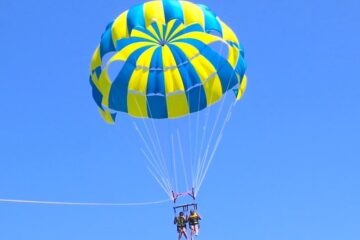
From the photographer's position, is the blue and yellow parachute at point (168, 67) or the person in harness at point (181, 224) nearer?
the person in harness at point (181, 224)

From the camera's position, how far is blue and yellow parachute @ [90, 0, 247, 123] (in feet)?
45.0

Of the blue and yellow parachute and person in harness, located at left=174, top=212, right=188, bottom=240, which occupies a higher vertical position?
the blue and yellow parachute

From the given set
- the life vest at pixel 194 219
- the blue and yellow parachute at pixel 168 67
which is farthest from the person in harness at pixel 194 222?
the blue and yellow parachute at pixel 168 67

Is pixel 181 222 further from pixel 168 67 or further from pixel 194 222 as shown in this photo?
pixel 168 67

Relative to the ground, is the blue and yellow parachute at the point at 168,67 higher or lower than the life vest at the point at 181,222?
higher

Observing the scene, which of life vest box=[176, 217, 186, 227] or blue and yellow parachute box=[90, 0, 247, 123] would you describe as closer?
life vest box=[176, 217, 186, 227]

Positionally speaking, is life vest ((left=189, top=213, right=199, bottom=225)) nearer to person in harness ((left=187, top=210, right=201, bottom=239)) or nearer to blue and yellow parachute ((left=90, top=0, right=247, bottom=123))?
person in harness ((left=187, top=210, right=201, bottom=239))

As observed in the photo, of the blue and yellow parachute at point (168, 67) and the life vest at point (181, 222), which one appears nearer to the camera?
the life vest at point (181, 222)

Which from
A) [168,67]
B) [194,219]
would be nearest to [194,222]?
[194,219]

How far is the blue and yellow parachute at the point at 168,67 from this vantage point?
13.7 metres

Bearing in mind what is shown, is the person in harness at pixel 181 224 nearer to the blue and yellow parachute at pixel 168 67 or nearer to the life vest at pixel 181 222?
the life vest at pixel 181 222

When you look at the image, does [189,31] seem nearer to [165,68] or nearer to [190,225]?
[165,68]

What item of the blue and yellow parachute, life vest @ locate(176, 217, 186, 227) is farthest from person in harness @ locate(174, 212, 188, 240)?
the blue and yellow parachute

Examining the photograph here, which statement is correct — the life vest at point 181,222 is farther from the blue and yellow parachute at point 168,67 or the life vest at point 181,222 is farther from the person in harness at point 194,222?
the blue and yellow parachute at point 168,67
